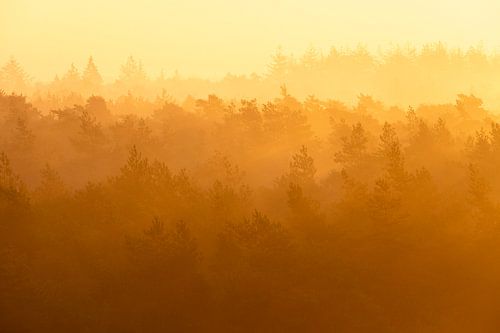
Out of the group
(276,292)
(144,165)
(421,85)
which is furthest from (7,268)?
(421,85)

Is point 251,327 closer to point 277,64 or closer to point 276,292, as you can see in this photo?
point 276,292

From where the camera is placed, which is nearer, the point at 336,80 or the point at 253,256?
the point at 253,256

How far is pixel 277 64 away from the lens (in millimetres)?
118438

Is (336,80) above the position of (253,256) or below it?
above

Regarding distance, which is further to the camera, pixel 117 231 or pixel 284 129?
pixel 284 129

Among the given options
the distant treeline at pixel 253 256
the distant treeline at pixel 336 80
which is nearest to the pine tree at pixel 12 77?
the distant treeline at pixel 336 80

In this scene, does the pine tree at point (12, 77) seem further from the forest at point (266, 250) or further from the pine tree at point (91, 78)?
the forest at point (266, 250)

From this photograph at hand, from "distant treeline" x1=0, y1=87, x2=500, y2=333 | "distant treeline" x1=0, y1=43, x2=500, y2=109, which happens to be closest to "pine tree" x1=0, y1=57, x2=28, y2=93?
"distant treeline" x1=0, y1=43, x2=500, y2=109

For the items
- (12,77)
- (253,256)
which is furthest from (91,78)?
(253,256)

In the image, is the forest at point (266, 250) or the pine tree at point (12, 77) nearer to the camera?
the forest at point (266, 250)

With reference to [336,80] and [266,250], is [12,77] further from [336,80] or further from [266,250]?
[266,250]

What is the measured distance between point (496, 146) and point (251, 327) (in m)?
24.8

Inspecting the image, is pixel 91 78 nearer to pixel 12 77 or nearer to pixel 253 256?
pixel 12 77

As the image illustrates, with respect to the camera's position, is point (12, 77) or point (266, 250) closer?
point (266, 250)
